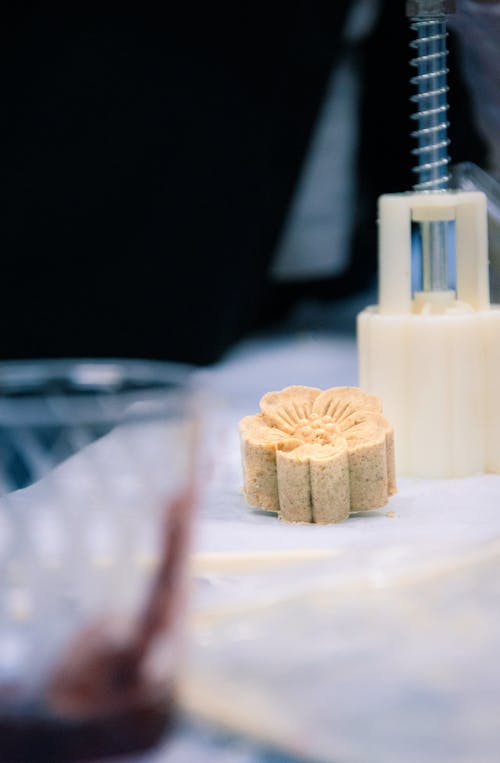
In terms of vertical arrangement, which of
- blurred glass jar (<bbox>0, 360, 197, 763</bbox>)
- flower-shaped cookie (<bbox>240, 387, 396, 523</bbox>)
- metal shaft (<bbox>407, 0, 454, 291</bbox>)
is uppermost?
metal shaft (<bbox>407, 0, 454, 291</bbox>)

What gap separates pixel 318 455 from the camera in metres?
0.57

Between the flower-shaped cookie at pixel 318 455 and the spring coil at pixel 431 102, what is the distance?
0.16 m

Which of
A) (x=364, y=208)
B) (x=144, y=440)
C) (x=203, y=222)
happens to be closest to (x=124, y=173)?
(x=203, y=222)

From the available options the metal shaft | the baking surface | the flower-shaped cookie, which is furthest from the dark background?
the baking surface

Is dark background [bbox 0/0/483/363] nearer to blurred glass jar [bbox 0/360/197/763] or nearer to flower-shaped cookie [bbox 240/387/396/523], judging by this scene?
flower-shaped cookie [bbox 240/387/396/523]

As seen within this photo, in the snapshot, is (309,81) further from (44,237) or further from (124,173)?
(44,237)

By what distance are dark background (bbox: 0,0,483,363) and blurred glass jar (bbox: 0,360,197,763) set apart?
118 cm

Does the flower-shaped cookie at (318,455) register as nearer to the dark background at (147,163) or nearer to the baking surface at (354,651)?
the baking surface at (354,651)

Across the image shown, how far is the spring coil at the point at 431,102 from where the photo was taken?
2.17ft

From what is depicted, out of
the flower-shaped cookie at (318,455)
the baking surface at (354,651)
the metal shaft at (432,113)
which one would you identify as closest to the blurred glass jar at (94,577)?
the baking surface at (354,651)

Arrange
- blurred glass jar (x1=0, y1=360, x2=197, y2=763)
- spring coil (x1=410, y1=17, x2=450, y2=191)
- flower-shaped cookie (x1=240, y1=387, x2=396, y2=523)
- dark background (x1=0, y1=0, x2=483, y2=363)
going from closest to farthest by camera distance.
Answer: blurred glass jar (x1=0, y1=360, x2=197, y2=763) → flower-shaped cookie (x1=240, y1=387, x2=396, y2=523) → spring coil (x1=410, y1=17, x2=450, y2=191) → dark background (x1=0, y1=0, x2=483, y2=363)

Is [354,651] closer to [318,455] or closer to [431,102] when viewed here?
[318,455]

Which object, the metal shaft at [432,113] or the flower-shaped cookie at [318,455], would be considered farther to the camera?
the metal shaft at [432,113]

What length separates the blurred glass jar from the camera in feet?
0.76
